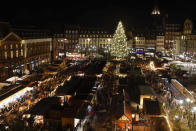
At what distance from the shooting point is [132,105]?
803 inches

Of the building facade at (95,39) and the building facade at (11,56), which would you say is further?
the building facade at (95,39)

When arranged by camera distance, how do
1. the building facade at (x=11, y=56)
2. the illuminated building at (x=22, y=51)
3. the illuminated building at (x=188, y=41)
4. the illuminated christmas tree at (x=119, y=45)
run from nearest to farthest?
the building facade at (x=11, y=56) < the illuminated building at (x=22, y=51) < the illuminated christmas tree at (x=119, y=45) < the illuminated building at (x=188, y=41)

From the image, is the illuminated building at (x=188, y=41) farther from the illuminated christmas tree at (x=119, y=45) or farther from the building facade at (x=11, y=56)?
the building facade at (x=11, y=56)

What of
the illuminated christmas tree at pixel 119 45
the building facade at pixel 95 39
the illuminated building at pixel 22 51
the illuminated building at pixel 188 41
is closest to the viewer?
the illuminated building at pixel 22 51

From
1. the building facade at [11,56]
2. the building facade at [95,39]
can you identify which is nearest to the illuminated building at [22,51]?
the building facade at [11,56]

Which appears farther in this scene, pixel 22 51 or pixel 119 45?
pixel 119 45

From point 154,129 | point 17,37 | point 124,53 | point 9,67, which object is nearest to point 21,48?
point 17,37

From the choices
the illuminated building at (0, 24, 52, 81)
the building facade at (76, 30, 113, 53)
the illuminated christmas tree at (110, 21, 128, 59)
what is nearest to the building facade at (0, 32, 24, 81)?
the illuminated building at (0, 24, 52, 81)

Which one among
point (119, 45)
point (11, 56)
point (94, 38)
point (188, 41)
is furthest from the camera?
point (94, 38)

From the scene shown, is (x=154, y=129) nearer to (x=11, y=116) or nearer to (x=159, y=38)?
(x=11, y=116)

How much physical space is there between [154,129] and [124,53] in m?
34.4

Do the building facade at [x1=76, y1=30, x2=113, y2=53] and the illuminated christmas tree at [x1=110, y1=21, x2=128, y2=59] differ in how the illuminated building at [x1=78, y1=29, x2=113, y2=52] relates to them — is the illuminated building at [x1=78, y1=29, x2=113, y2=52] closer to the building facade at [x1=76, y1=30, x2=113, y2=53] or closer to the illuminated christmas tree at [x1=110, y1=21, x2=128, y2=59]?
the building facade at [x1=76, y1=30, x2=113, y2=53]

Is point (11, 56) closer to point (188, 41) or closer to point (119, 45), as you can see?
point (119, 45)

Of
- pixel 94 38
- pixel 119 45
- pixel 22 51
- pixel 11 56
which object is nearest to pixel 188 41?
pixel 119 45
